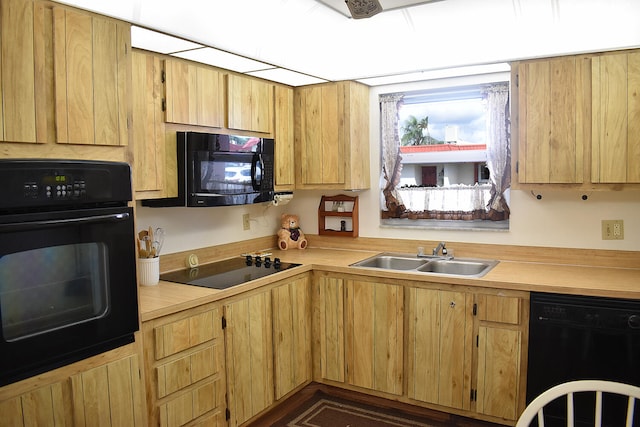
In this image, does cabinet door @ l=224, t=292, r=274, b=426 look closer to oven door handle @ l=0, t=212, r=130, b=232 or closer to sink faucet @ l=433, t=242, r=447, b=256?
oven door handle @ l=0, t=212, r=130, b=232

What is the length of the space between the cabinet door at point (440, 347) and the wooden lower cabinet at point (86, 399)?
159 centimetres

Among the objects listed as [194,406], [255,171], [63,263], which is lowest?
[194,406]

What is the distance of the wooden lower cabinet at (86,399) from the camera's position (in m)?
1.72

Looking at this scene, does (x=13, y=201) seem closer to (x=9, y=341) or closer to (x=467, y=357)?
(x=9, y=341)

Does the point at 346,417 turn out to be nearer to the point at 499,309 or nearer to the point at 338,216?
the point at 499,309

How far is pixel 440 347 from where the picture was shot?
2.95m

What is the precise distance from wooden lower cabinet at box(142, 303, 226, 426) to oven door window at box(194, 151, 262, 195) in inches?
26.7

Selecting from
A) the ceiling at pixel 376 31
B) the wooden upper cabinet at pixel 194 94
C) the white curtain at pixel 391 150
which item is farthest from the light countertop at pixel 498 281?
the ceiling at pixel 376 31

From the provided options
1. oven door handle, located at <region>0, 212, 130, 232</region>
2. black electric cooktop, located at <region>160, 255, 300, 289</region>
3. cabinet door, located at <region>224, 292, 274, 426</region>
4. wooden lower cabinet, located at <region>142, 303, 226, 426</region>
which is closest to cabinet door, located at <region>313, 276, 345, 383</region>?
black electric cooktop, located at <region>160, 255, 300, 289</region>

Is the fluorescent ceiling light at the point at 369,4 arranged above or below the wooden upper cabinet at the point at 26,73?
above

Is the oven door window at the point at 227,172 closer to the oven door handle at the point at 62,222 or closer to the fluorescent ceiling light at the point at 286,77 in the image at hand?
the fluorescent ceiling light at the point at 286,77

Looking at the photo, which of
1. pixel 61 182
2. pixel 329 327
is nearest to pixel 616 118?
pixel 329 327

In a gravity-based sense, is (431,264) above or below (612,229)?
below

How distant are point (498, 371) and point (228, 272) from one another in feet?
5.41
